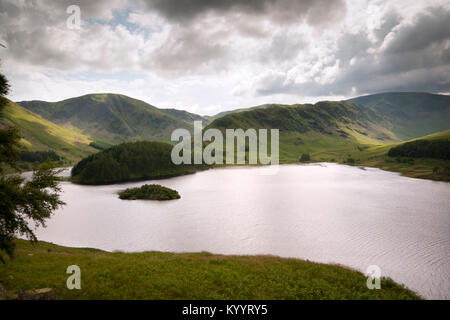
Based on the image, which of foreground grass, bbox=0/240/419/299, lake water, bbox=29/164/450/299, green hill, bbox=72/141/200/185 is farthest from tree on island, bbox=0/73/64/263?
green hill, bbox=72/141/200/185

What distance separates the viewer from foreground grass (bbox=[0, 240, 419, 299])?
1973 centimetres

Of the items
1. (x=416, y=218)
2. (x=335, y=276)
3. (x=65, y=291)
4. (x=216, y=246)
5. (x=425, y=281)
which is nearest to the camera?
(x=65, y=291)

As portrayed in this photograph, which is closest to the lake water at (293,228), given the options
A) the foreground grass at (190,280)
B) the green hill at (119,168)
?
the foreground grass at (190,280)

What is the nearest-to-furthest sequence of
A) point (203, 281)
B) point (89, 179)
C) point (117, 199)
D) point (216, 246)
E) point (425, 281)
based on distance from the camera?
point (203, 281)
point (425, 281)
point (216, 246)
point (117, 199)
point (89, 179)

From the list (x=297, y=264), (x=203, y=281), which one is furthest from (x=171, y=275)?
(x=297, y=264)

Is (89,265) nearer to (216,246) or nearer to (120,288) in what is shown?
(120,288)

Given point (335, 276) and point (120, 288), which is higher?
point (120, 288)

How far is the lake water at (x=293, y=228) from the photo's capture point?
44469 mm

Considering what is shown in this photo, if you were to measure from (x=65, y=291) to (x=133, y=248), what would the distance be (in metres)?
34.9

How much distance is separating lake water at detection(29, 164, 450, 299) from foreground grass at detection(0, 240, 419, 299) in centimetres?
1746

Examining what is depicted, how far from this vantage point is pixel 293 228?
2447 inches

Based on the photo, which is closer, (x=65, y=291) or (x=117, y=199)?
(x=65, y=291)

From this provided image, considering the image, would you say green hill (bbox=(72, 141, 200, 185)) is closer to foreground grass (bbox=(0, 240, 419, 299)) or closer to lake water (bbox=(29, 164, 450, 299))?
lake water (bbox=(29, 164, 450, 299))

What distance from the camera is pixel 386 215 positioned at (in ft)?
240
